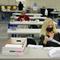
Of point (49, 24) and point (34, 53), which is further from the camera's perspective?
point (49, 24)

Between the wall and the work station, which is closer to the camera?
the work station

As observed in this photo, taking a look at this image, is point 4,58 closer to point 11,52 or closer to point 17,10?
point 11,52

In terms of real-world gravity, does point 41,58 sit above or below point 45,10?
above

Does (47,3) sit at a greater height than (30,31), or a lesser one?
greater

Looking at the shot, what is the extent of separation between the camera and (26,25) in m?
6.69

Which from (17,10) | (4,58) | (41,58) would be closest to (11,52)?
(4,58)

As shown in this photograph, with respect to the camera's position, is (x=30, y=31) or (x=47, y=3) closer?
(x=30, y=31)

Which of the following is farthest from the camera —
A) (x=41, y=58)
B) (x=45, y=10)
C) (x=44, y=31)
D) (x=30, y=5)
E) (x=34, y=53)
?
(x=30, y=5)

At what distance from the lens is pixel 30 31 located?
17.4 feet

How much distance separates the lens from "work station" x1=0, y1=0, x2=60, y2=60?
1.52m

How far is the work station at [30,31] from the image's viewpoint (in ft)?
4.99

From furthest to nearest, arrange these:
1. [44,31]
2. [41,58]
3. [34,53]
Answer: [44,31]
[34,53]
[41,58]

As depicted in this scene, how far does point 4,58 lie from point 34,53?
26 cm

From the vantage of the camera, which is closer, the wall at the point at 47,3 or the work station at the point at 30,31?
the work station at the point at 30,31
